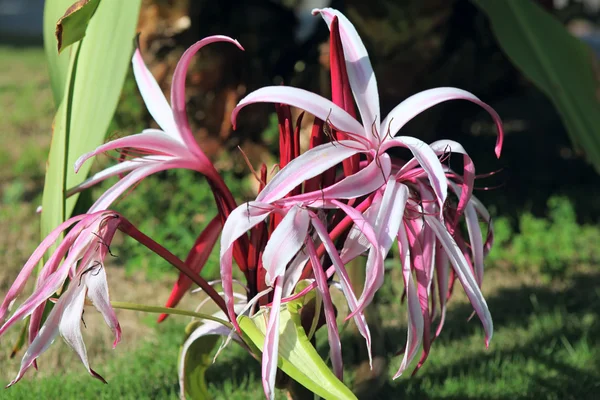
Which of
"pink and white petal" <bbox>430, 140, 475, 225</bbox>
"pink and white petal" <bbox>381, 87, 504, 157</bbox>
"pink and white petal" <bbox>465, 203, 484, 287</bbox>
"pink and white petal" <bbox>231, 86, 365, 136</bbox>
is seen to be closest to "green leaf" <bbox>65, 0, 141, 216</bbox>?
"pink and white petal" <bbox>231, 86, 365, 136</bbox>

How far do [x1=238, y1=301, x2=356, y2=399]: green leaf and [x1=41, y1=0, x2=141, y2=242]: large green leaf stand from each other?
42cm

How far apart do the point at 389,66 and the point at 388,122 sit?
2.46 metres

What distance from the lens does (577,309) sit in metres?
3.28

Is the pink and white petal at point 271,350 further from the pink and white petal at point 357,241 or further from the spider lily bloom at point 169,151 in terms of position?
the spider lily bloom at point 169,151

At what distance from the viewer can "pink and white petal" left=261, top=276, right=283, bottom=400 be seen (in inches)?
48.7

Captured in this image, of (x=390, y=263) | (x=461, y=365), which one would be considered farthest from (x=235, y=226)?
(x=390, y=263)

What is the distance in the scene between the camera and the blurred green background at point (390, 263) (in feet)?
8.18

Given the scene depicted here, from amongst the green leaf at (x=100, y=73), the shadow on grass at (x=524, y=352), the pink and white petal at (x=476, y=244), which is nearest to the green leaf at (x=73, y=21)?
the green leaf at (x=100, y=73)

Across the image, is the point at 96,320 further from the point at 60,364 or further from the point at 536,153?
the point at 536,153

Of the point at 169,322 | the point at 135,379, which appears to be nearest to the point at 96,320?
the point at 169,322

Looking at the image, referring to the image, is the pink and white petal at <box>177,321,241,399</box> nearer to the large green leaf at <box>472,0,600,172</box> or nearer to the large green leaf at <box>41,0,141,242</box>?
the large green leaf at <box>41,0,141,242</box>

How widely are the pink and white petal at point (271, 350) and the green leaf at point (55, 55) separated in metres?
0.69

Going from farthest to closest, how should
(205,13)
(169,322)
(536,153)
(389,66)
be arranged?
1. (536,153)
2. (205,13)
3. (389,66)
4. (169,322)

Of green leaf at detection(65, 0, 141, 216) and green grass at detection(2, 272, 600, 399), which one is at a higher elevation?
green leaf at detection(65, 0, 141, 216)
